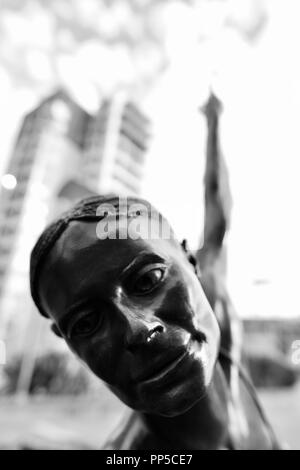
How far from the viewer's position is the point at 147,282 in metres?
0.82

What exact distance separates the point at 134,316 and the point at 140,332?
0.04m

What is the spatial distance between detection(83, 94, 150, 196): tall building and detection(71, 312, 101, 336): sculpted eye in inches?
1414

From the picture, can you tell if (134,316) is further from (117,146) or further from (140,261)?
(117,146)

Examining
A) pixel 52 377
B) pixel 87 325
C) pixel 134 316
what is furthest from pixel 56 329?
pixel 52 377

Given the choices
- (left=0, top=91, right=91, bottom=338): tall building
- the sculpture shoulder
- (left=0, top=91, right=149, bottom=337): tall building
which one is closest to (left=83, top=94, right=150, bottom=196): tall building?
(left=0, top=91, right=149, bottom=337): tall building

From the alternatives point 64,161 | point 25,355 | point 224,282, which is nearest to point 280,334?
point 25,355

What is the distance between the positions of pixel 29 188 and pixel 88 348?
116 ft

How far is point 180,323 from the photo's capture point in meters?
0.79

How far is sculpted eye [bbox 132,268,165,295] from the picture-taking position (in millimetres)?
814

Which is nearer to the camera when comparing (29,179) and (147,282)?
(147,282)

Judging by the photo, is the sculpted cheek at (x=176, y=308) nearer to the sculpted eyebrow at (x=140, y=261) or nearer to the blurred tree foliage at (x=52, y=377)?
the sculpted eyebrow at (x=140, y=261)

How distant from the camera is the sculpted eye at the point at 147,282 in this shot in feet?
2.67

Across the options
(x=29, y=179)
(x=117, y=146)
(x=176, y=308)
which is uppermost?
(x=117, y=146)
